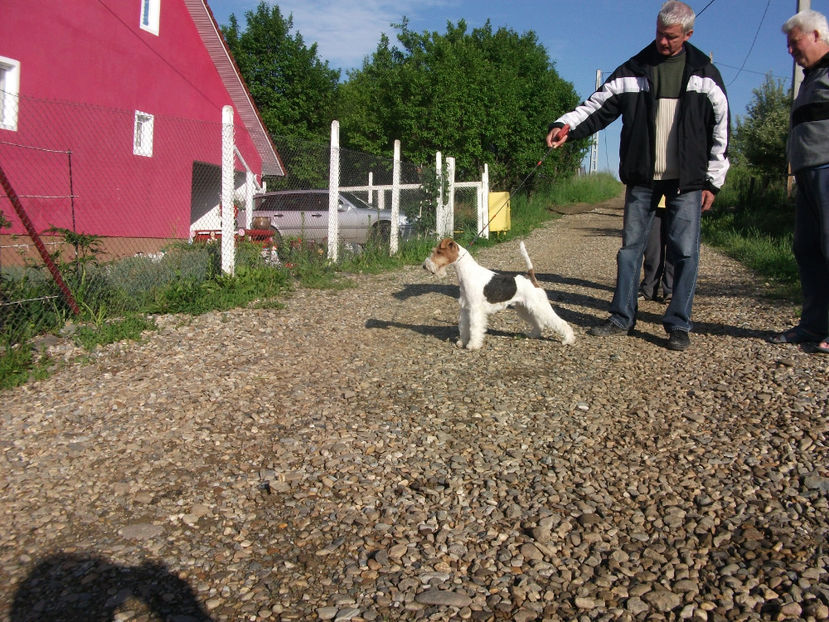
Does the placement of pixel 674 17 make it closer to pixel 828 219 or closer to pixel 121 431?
pixel 828 219

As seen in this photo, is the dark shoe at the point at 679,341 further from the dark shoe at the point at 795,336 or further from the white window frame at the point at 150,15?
the white window frame at the point at 150,15

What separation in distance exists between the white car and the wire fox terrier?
4.06m

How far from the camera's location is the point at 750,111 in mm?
19297

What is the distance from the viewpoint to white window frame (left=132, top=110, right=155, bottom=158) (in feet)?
39.3

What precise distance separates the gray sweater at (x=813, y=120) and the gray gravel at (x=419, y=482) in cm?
139

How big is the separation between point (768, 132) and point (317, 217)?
12.1m

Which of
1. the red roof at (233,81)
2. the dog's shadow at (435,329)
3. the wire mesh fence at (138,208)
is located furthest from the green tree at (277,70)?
the dog's shadow at (435,329)

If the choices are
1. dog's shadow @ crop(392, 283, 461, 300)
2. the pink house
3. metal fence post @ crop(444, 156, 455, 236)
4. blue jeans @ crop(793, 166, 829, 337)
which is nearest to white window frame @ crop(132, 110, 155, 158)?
the pink house

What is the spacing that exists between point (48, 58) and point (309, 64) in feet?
59.9

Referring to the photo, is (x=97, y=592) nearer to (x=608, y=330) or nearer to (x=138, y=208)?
(x=608, y=330)

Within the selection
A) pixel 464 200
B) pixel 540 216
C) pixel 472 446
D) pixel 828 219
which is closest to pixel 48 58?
pixel 464 200

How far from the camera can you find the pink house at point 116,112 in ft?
30.7

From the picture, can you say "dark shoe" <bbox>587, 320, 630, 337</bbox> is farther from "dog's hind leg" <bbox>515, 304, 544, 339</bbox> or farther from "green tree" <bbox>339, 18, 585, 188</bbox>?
"green tree" <bbox>339, 18, 585, 188</bbox>

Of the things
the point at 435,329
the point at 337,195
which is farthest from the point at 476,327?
the point at 337,195
